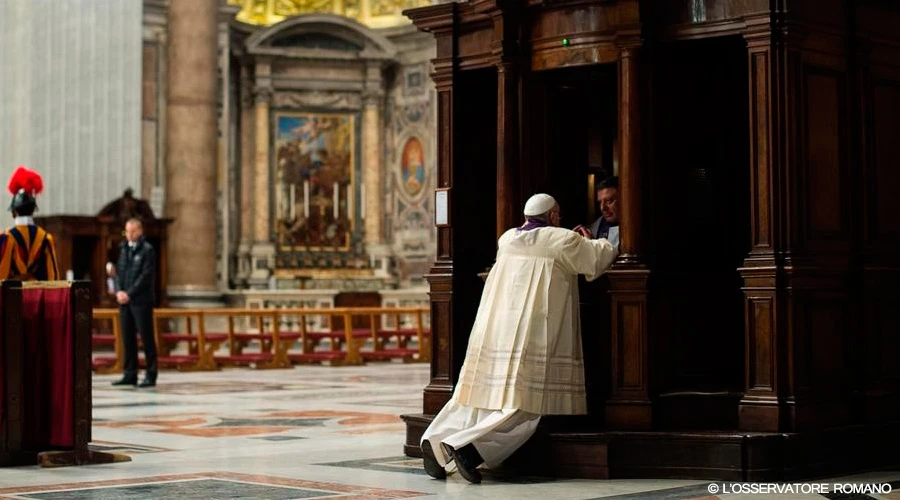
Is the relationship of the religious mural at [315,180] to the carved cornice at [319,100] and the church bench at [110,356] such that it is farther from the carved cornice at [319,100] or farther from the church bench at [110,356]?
the church bench at [110,356]

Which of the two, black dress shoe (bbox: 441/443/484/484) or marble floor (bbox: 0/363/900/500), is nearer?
marble floor (bbox: 0/363/900/500)

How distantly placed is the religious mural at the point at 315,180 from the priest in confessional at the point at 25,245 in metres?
17.7

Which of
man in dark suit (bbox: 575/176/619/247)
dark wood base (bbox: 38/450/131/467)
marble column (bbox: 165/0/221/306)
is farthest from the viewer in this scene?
marble column (bbox: 165/0/221/306)

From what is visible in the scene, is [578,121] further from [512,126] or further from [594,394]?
[594,394]

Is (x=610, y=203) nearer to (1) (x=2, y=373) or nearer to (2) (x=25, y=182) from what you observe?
(1) (x=2, y=373)

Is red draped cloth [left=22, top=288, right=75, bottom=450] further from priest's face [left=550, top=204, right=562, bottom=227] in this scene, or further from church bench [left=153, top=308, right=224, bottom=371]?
church bench [left=153, top=308, right=224, bottom=371]

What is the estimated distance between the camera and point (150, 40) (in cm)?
2489

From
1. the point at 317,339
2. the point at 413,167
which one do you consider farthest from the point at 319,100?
the point at 317,339

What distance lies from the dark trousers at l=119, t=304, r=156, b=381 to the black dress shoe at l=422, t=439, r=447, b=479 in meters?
7.99

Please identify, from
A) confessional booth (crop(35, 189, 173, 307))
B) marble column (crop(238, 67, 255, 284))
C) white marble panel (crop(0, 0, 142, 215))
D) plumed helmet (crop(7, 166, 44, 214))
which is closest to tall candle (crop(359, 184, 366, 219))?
marble column (crop(238, 67, 255, 284))

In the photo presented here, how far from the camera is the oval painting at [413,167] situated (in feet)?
89.9

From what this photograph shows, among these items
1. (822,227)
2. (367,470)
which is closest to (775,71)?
(822,227)

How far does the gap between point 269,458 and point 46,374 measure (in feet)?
4.30

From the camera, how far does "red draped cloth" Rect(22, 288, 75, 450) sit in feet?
27.4
